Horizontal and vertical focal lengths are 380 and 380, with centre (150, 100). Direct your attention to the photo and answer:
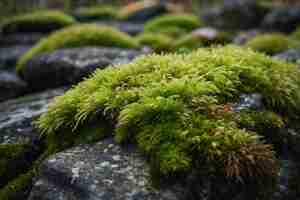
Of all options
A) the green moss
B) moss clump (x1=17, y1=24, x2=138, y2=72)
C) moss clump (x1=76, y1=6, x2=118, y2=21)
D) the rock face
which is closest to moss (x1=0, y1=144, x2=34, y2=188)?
the rock face

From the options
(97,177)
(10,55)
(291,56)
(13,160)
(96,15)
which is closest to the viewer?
(97,177)

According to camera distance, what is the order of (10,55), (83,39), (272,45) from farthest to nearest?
(10,55) < (272,45) < (83,39)

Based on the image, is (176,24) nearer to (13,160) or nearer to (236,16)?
(236,16)

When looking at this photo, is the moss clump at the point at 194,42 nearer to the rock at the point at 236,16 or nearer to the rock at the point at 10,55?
the rock at the point at 10,55

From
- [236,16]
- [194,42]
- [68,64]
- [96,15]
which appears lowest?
[96,15]

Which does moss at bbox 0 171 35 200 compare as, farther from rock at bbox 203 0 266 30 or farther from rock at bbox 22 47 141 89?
rock at bbox 203 0 266 30

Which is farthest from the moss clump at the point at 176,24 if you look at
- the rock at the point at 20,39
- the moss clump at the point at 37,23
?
the rock at the point at 20,39

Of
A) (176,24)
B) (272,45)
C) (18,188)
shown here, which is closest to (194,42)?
(272,45)
